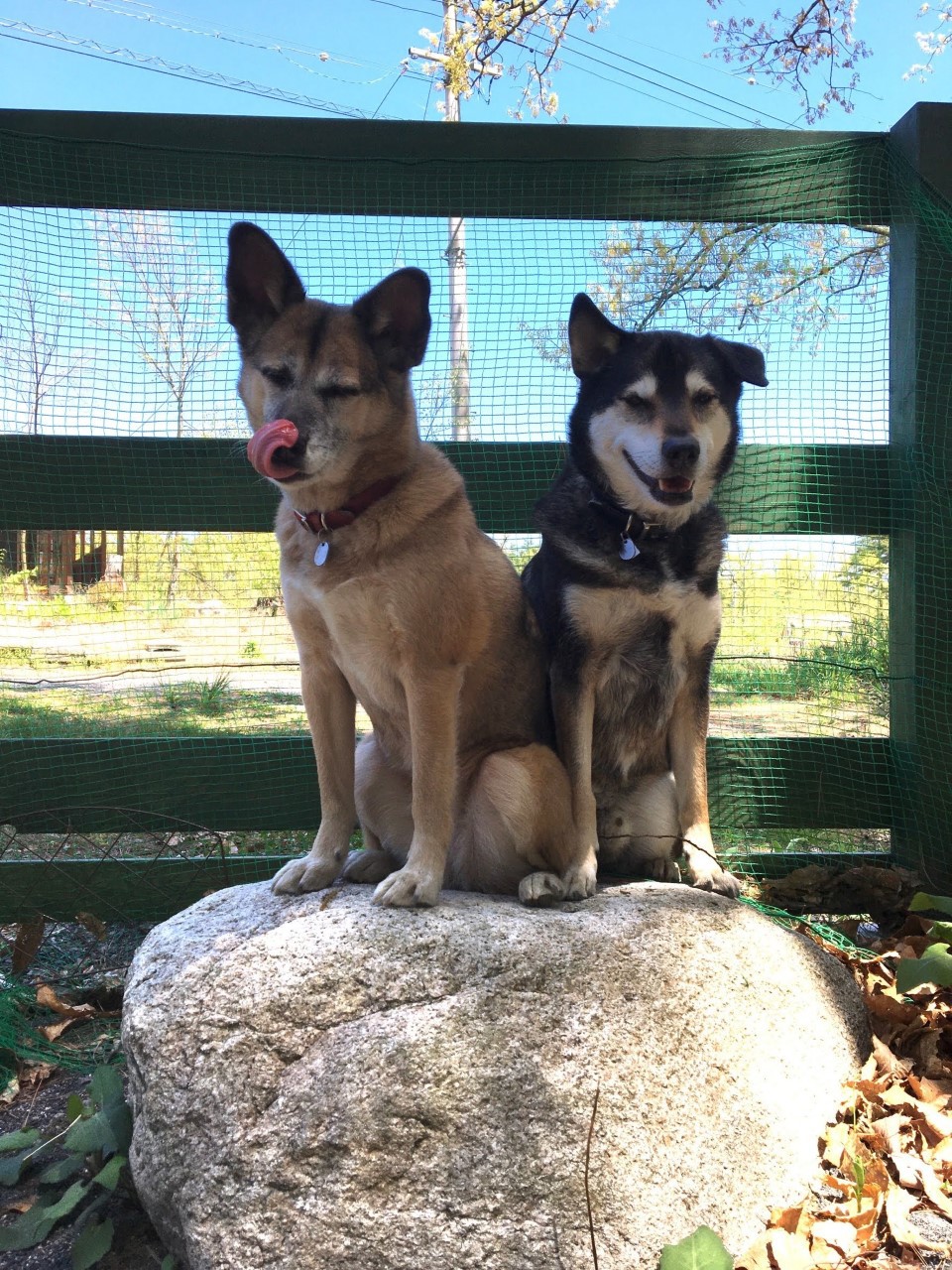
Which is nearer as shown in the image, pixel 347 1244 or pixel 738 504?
pixel 347 1244

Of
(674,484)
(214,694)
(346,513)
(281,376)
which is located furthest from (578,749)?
(214,694)

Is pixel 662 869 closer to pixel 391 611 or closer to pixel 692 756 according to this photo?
pixel 692 756

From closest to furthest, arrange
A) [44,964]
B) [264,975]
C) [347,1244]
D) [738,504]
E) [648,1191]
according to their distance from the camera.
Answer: [347,1244] → [648,1191] → [264,975] → [44,964] → [738,504]

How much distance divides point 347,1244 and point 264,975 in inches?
22.7

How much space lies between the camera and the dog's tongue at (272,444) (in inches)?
96.2

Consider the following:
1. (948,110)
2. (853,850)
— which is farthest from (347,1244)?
(948,110)

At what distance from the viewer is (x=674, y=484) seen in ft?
9.65

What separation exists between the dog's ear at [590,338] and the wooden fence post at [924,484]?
1351 mm

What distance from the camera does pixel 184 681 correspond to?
16.2ft

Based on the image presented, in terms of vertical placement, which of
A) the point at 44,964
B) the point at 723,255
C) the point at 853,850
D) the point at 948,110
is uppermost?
the point at 948,110

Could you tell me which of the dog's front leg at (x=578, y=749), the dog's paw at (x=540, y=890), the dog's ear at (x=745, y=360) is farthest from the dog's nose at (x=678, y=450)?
the dog's paw at (x=540, y=890)

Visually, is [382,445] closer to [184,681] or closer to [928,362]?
[928,362]

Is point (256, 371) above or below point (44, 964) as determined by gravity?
above

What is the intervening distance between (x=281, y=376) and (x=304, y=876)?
1.38 metres
